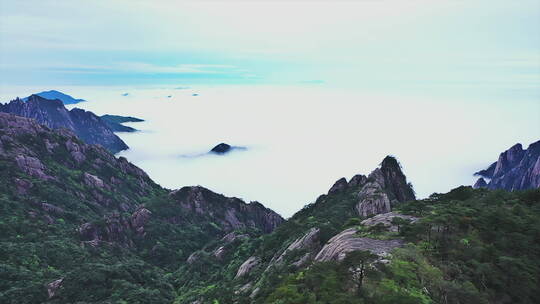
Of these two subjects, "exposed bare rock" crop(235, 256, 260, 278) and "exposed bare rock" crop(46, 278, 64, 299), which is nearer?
"exposed bare rock" crop(235, 256, 260, 278)

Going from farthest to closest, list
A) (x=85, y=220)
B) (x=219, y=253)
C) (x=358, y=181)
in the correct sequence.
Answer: (x=85, y=220) < (x=358, y=181) < (x=219, y=253)

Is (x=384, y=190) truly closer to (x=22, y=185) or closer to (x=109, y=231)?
(x=109, y=231)

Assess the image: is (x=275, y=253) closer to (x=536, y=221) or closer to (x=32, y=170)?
(x=536, y=221)

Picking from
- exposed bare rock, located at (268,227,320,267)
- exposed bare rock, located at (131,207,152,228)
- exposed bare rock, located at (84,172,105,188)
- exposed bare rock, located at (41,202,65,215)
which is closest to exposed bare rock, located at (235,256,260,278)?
exposed bare rock, located at (268,227,320,267)

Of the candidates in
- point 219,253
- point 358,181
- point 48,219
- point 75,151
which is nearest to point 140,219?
point 48,219

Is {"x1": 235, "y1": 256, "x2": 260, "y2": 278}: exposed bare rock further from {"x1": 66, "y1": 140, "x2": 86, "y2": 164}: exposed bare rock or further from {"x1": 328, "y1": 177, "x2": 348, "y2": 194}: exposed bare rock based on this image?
{"x1": 66, "y1": 140, "x2": 86, "y2": 164}: exposed bare rock

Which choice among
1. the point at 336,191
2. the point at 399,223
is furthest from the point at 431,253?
the point at 336,191
